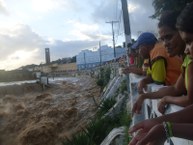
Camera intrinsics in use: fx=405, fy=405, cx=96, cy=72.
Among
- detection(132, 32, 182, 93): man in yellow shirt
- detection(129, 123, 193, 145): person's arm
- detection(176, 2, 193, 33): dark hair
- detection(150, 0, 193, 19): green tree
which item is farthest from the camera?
detection(150, 0, 193, 19): green tree

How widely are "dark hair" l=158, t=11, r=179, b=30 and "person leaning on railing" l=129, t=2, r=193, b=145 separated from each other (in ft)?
2.73

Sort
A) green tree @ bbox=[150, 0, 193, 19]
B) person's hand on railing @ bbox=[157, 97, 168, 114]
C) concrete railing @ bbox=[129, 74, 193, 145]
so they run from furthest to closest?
green tree @ bbox=[150, 0, 193, 19]
person's hand on railing @ bbox=[157, 97, 168, 114]
concrete railing @ bbox=[129, 74, 193, 145]

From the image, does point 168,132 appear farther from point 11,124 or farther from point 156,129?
point 11,124

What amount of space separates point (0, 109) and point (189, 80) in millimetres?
29460

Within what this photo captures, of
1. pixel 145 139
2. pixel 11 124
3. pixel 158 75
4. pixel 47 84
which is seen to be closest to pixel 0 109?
pixel 11 124

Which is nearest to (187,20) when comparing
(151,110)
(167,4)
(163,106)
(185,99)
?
(185,99)

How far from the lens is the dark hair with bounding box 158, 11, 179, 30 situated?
3321 mm

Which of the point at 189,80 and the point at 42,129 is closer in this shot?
the point at 189,80

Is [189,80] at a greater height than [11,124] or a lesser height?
greater

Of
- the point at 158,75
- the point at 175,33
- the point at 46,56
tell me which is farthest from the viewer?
the point at 46,56

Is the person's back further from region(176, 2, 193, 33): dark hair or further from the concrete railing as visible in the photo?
region(176, 2, 193, 33): dark hair

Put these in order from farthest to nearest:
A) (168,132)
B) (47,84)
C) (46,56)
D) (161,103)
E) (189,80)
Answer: (46,56), (47,84), (161,103), (189,80), (168,132)

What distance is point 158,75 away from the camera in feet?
13.3

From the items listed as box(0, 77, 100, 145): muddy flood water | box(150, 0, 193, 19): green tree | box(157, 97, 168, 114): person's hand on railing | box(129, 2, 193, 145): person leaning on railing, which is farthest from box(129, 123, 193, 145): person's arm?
box(150, 0, 193, 19): green tree
